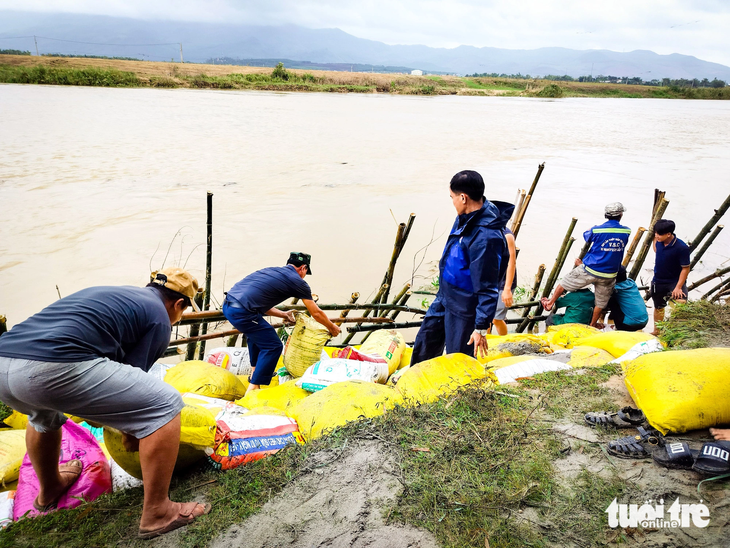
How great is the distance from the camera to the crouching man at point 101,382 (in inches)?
55.6

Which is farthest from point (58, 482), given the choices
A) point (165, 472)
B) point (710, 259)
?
point (710, 259)

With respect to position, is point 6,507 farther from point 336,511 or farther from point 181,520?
point 336,511

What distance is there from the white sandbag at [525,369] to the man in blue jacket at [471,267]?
0.19 m

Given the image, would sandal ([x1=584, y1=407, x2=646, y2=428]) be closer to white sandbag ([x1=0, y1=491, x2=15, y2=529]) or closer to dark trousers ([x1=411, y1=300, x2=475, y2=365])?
dark trousers ([x1=411, y1=300, x2=475, y2=365])

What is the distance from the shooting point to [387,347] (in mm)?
3412

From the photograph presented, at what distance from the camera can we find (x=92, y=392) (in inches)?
57.7

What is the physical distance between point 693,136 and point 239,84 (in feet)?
88.7

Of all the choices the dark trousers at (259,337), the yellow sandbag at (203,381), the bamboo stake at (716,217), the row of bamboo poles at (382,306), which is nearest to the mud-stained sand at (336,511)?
the yellow sandbag at (203,381)

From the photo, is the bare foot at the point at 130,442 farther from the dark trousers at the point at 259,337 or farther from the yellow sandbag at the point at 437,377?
the dark trousers at the point at 259,337

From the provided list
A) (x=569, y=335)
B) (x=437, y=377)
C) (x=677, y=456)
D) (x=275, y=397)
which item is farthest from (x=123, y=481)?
(x=569, y=335)

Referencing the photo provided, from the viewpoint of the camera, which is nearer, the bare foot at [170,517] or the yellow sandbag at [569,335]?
the bare foot at [170,517]

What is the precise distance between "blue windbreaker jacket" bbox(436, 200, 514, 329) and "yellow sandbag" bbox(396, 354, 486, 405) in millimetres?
253

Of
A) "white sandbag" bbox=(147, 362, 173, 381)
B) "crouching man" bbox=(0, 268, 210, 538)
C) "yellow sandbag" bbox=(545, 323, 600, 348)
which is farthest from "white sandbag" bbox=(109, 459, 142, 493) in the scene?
"yellow sandbag" bbox=(545, 323, 600, 348)

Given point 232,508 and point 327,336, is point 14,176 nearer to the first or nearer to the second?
point 327,336
